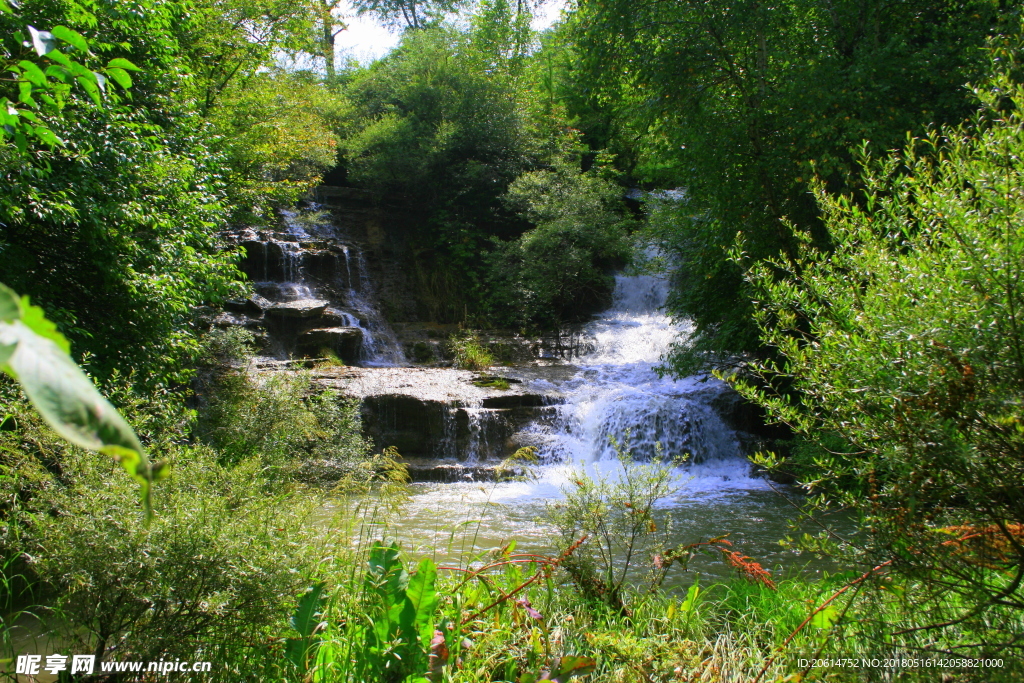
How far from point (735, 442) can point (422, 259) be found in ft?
38.3

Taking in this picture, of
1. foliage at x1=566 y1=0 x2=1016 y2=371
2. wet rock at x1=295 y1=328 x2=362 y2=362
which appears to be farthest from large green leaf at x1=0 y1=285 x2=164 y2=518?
wet rock at x1=295 y1=328 x2=362 y2=362

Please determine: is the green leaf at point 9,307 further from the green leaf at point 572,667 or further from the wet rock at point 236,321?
the wet rock at point 236,321

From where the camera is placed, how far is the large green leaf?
1.53 feet

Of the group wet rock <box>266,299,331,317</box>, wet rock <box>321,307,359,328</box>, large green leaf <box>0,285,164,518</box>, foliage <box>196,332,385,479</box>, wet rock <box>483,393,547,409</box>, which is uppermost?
large green leaf <box>0,285,164,518</box>

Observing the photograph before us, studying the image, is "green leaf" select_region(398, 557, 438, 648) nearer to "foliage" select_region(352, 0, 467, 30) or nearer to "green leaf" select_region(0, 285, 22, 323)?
"green leaf" select_region(0, 285, 22, 323)

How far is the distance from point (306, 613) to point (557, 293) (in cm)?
1512

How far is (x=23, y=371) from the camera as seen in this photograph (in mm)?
467

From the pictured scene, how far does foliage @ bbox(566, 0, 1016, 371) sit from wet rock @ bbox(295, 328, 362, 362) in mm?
6896

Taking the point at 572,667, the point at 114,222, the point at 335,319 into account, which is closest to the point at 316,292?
the point at 335,319

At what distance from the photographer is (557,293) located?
17.2m

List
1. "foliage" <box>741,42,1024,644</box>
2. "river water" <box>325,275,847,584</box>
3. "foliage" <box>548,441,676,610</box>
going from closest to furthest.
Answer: "foliage" <box>741,42,1024,644</box>
"foliage" <box>548,441,676,610</box>
"river water" <box>325,275,847,584</box>

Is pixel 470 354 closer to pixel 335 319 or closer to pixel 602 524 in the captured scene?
pixel 335 319

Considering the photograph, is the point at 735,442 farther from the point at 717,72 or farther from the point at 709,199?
the point at 717,72

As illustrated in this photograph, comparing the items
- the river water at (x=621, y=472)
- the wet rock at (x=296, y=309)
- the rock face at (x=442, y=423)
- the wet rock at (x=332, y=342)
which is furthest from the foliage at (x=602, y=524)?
the wet rock at (x=296, y=309)
